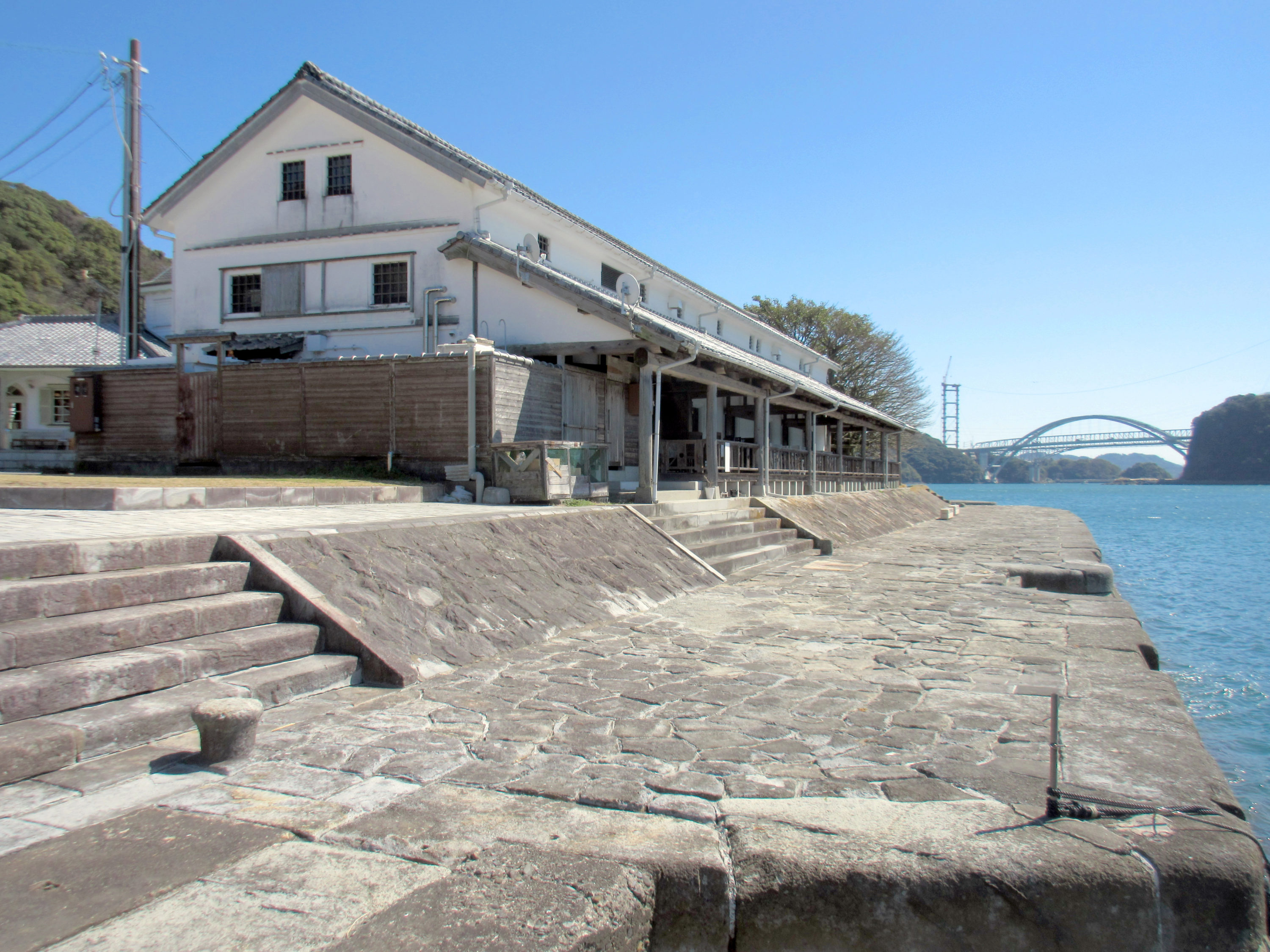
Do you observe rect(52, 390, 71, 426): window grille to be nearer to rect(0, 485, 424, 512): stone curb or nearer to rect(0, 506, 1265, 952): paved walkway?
rect(0, 485, 424, 512): stone curb

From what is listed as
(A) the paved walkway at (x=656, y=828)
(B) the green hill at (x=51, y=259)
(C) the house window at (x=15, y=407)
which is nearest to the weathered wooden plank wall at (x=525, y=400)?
(A) the paved walkway at (x=656, y=828)

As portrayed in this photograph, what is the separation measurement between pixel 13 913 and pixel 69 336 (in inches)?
1079

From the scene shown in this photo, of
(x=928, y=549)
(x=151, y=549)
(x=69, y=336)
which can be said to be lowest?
(x=928, y=549)

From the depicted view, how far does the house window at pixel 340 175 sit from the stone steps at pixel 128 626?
13.7 metres

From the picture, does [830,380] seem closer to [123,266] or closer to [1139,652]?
[123,266]

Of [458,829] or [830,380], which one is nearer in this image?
[458,829]

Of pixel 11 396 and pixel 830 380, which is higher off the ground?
pixel 830 380

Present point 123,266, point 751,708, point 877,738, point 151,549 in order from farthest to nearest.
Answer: point 123,266 < point 151,549 < point 751,708 < point 877,738

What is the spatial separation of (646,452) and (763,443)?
5479 millimetres

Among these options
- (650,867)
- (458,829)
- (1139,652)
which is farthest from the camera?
(1139,652)

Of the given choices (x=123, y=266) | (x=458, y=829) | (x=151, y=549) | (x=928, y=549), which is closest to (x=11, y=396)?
(x=123, y=266)

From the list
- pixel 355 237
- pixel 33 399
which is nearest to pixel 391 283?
pixel 355 237

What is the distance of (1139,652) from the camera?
6.24 meters

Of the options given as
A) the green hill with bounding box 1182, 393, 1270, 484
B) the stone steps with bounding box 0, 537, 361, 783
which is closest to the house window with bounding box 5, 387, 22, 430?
the stone steps with bounding box 0, 537, 361, 783
